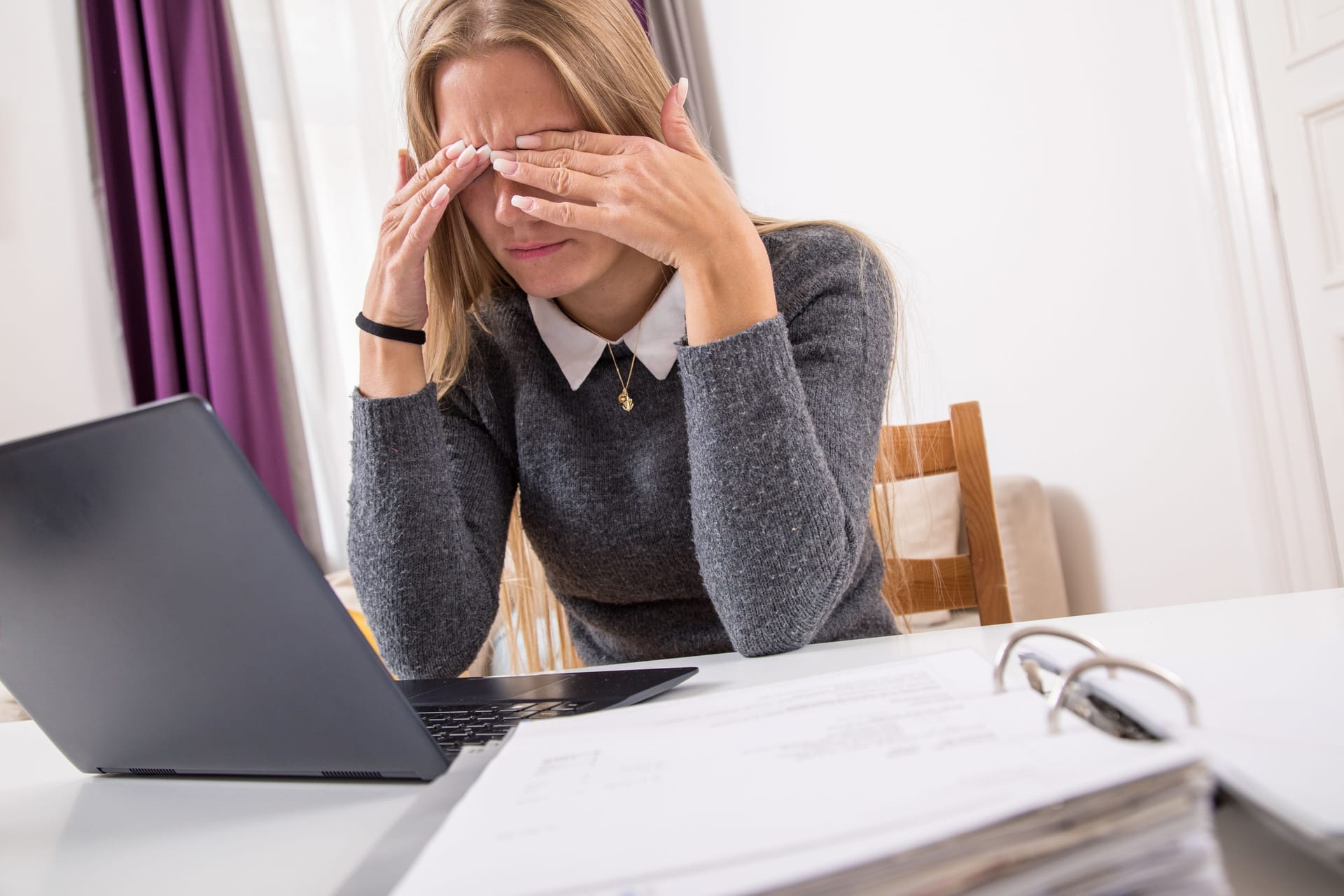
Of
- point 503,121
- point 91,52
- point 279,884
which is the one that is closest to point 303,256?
point 91,52

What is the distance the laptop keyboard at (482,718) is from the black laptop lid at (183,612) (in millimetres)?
69

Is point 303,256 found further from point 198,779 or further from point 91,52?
point 198,779

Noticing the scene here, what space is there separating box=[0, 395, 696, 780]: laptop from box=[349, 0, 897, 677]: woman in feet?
0.84

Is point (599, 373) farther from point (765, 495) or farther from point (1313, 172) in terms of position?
point (1313, 172)

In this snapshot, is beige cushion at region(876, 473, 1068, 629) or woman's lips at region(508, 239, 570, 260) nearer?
woman's lips at region(508, 239, 570, 260)

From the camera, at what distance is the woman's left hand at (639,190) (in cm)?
82

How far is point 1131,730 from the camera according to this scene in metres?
0.30

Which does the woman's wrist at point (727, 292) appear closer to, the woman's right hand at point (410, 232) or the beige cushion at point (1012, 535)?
the woman's right hand at point (410, 232)

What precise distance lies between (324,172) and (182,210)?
414mm

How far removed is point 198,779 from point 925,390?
203cm

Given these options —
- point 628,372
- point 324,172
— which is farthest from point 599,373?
point 324,172

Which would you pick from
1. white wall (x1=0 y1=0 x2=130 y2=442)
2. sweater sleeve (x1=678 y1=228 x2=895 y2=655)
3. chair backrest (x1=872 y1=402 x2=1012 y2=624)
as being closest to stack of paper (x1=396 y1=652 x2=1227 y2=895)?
sweater sleeve (x1=678 y1=228 x2=895 y2=655)

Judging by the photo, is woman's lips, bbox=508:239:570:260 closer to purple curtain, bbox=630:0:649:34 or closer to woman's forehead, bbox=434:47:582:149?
woman's forehead, bbox=434:47:582:149

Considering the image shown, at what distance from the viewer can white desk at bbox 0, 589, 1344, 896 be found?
35cm
